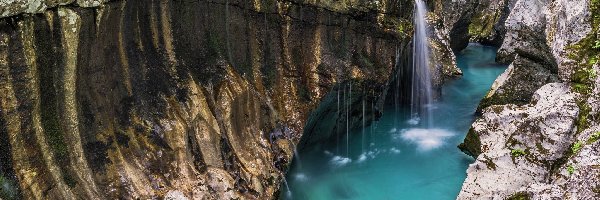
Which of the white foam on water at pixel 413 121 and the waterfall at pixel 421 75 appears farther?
the white foam on water at pixel 413 121

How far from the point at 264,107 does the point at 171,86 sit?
2522mm

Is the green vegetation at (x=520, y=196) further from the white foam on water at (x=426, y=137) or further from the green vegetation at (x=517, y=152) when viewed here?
the white foam on water at (x=426, y=137)

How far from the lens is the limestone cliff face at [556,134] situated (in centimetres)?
831

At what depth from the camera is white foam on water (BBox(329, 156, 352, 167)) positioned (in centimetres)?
1462

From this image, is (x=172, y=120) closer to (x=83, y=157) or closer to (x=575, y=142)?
(x=83, y=157)

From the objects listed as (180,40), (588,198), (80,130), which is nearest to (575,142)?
(588,198)

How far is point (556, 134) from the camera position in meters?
9.29

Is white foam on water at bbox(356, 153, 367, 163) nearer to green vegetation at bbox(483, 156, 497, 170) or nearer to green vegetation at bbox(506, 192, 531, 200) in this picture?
green vegetation at bbox(483, 156, 497, 170)

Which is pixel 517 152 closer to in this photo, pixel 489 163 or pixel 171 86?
pixel 489 163

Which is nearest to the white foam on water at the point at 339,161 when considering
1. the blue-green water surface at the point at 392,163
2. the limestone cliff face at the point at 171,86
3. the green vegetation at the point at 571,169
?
the blue-green water surface at the point at 392,163

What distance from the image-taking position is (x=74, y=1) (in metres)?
9.59

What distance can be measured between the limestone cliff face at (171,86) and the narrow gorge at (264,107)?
0.03 metres

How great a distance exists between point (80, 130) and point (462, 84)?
16641 millimetres

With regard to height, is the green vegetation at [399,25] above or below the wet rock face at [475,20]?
above
